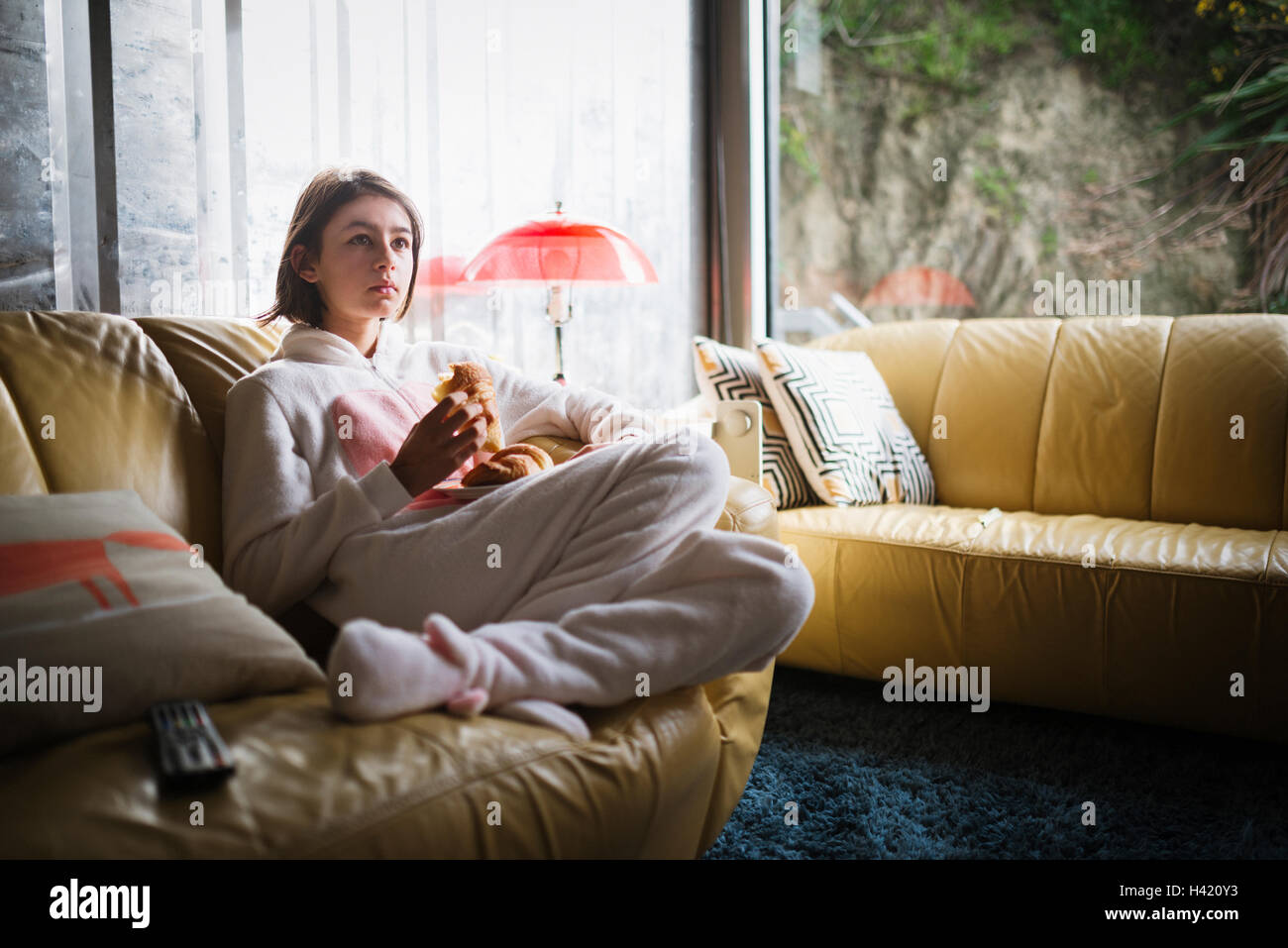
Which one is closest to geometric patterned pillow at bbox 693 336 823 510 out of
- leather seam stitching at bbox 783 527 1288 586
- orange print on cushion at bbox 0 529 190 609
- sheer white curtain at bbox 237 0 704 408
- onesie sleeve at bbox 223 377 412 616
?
leather seam stitching at bbox 783 527 1288 586

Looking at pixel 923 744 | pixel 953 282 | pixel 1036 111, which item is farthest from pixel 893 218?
pixel 923 744

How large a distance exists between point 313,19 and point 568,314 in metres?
0.90

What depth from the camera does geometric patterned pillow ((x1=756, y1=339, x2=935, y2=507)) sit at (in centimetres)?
238

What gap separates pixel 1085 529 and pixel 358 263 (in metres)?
1.65

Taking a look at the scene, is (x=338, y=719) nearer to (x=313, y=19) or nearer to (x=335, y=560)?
(x=335, y=560)

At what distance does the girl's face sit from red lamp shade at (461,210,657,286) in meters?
0.57

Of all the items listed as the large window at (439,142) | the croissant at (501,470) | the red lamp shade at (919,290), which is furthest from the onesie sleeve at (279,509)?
the red lamp shade at (919,290)

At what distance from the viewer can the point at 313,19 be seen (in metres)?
2.13

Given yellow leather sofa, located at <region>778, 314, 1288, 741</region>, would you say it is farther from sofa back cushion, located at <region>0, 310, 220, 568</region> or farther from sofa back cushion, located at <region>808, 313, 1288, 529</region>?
sofa back cushion, located at <region>0, 310, 220, 568</region>

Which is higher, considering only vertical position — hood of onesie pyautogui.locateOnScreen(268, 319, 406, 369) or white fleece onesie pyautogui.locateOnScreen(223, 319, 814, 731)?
hood of onesie pyautogui.locateOnScreen(268, 319, 406, 369)

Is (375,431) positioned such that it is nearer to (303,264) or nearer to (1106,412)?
(303,264)
